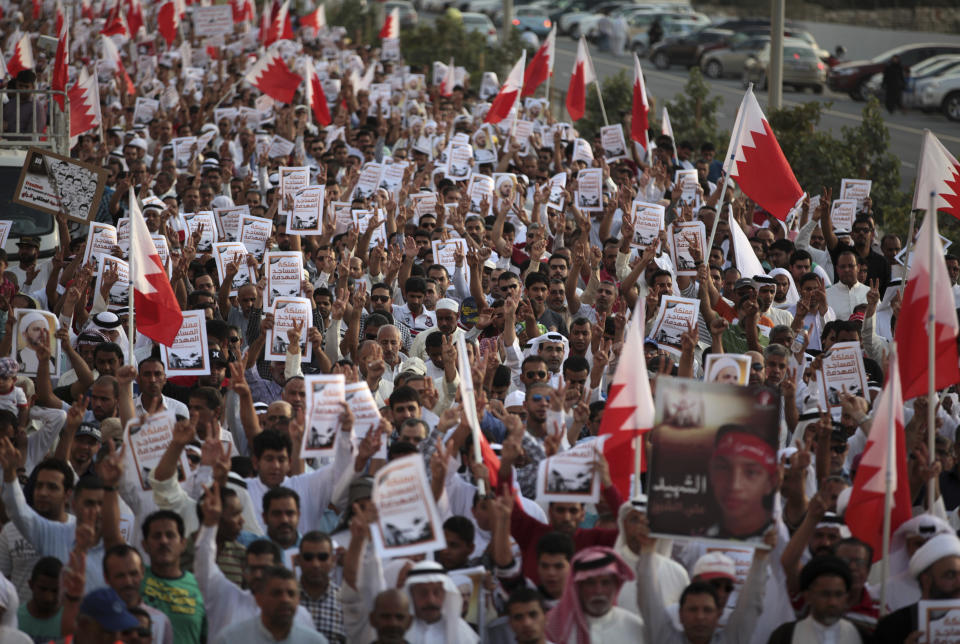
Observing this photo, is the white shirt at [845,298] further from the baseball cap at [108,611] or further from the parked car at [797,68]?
the parked car at [797,68]

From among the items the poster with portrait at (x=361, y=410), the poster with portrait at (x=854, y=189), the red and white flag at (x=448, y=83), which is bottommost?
the red and white flag at (x=448, y=83)

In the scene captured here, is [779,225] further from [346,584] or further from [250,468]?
[346,584]

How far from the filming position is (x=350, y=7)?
36688 mm

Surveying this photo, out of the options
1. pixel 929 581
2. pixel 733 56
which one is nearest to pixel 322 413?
pixel 929 581

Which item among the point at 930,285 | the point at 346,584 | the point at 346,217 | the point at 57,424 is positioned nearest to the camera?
the point at 346,584

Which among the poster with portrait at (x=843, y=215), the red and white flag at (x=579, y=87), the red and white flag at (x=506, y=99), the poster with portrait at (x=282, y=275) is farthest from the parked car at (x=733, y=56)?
the poster with portrait at (x=282, y=275)

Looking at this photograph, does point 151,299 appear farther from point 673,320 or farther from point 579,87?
point 579,87

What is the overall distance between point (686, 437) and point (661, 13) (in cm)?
3874

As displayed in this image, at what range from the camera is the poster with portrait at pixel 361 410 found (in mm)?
6867

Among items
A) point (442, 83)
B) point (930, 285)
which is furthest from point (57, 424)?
point (442, 83)

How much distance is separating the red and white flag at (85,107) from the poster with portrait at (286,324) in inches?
261

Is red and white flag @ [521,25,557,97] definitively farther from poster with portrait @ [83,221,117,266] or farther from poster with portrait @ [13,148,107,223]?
poster with portrait @ [83,221,117,266]

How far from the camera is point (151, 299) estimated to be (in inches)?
333

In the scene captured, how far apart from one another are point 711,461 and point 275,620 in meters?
1.90
